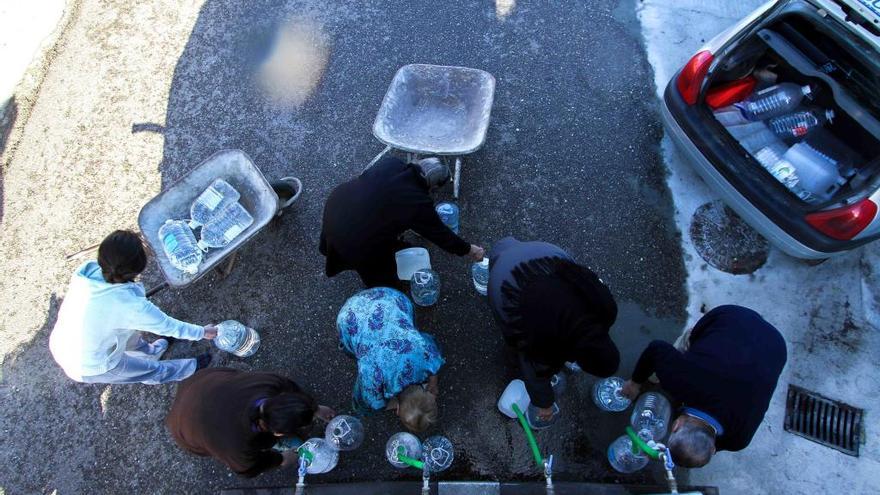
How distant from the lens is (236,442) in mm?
2693

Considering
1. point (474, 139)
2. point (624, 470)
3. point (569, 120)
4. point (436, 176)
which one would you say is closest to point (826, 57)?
point (569, 120)

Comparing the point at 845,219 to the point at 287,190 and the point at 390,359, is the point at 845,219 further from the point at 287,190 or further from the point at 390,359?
the point at 287,190

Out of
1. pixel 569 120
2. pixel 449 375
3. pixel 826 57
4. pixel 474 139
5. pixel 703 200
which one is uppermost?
pixel 826 57

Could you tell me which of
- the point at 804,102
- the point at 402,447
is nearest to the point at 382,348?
the point at 402,447

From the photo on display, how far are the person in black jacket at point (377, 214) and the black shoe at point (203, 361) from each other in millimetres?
1644

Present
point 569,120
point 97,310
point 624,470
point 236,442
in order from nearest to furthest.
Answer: point 236,442, point 97,310, point 624,470, point 569,120

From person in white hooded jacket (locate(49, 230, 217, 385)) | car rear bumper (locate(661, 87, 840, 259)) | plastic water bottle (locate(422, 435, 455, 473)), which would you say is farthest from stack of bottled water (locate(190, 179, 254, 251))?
car rear bumper (locate(661, 87, 840, 259))

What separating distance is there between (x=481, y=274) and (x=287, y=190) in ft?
6.20

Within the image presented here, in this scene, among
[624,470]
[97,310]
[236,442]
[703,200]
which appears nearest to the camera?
[236,442]

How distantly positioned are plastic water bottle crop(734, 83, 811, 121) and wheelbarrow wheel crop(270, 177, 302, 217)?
3851 millimetres

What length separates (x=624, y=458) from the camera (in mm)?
3367

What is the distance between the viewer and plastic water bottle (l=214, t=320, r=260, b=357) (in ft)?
12.5

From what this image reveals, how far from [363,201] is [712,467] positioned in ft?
10.3

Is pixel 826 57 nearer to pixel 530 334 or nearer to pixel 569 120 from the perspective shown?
pixel 569 120
